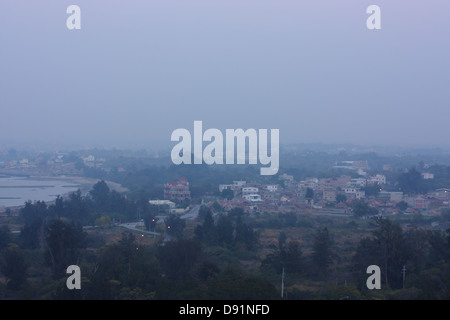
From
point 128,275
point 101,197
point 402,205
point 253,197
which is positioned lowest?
point 402,205

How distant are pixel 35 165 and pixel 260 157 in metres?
13.5

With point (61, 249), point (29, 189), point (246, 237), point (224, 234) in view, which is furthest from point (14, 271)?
point (29, 189)

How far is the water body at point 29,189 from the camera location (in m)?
16.7

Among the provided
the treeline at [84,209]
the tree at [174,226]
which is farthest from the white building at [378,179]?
the tree at [174,226]

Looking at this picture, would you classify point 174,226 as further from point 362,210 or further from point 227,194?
point 227,194

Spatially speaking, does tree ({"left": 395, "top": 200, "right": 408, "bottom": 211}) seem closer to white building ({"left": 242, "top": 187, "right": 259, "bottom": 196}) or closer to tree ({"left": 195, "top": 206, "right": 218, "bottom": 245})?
white building ({"left": 242, "top": 187, "right": 259, "bottom": 196})

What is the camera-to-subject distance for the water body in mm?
16734

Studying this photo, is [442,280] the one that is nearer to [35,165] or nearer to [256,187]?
[256,187]

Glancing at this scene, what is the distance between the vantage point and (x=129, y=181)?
23453mm

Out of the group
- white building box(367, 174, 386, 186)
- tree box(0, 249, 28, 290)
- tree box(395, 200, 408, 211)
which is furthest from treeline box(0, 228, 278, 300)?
white building box(367, 174, 386, 186)

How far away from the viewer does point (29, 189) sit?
1984 centimetres

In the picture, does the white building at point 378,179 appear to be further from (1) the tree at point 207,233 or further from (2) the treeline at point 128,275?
(2) the treeline at point 128,275

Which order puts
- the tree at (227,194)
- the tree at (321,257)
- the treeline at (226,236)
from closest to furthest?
1. the tree at (321,257)
2. the treeline at (226,236)
3. the tree at (227,194)
